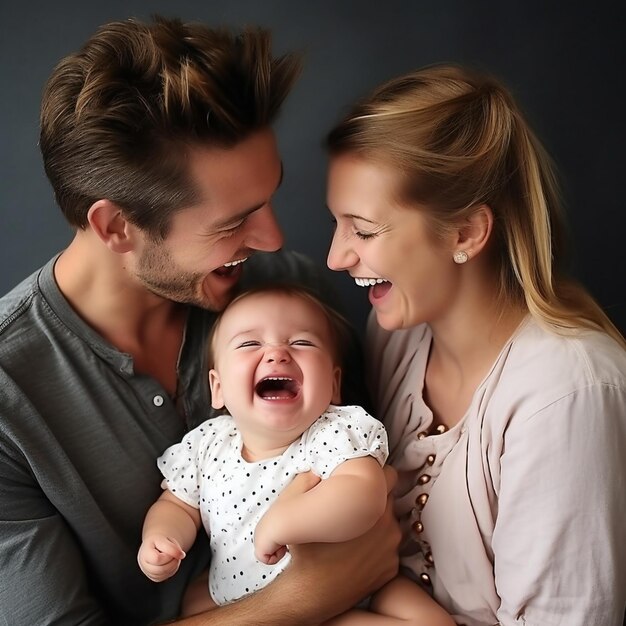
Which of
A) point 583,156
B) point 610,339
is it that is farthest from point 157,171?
point 583,156

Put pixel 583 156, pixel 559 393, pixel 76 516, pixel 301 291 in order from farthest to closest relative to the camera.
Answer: pixel 583 156 < pixel 301 291 < pixel 76 516 < pixel 559 393

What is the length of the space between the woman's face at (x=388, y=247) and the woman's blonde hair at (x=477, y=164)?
28 millimetres

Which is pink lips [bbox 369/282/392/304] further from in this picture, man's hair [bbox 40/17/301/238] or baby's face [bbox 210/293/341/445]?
man's hair [bbox 40/17/301/238]

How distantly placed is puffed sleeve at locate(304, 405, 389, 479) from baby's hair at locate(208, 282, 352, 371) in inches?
6.6

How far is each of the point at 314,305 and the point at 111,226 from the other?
0.44m

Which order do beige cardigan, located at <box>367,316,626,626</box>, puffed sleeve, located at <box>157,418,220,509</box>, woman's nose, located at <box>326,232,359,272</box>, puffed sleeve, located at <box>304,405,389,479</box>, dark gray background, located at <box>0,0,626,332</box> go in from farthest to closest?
1. dark gray background, located at <box>0,0,626,332</box>
2. puffed sleeve, located at <box>157,418,220,509</box>
3. woman's nose, located at <box>326,232,359,272</box>
4. puffed sleeve, located at <box>304,405,389,479</box>
5. beige cardigan, located at <box>367,316,626,626</box>

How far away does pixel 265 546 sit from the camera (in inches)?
58.3

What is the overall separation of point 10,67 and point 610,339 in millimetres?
1452

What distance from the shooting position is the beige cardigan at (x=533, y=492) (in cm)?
144

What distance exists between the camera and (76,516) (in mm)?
1665

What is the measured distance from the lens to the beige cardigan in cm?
144

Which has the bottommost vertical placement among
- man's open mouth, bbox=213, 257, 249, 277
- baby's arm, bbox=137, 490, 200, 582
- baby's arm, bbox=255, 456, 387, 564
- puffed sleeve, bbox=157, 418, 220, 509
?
baby's arm, bbox=137, 490, 200, 582

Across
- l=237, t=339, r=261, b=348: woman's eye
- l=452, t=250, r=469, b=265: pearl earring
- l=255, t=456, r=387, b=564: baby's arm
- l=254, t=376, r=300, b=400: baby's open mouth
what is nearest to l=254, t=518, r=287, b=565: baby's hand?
l=255, t=456, r=387, b=564: baby's arm

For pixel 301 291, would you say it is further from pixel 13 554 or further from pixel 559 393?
pixel 13 554
